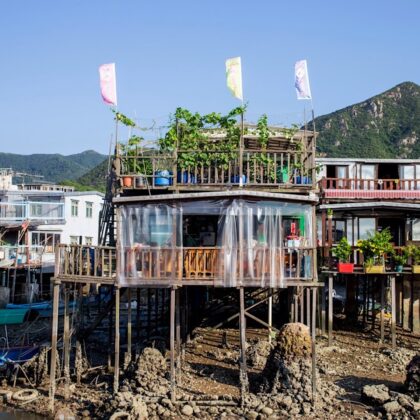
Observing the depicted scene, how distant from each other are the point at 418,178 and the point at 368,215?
27.2 ft

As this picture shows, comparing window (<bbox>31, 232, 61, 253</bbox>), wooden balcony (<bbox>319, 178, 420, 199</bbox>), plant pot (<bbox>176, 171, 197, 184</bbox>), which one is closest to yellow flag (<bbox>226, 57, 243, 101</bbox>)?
plant pot (<bbox>176, 171, 197, 184</bbox>)

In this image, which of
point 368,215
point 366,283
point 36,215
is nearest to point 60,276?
point 368,215

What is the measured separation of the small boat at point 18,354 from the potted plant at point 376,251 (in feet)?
42.0

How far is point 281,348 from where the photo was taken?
18297 millimetres

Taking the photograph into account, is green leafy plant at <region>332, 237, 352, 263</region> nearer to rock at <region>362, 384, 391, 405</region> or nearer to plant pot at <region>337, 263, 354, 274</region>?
plant pot at <region>337, 263, 354, 274</region>

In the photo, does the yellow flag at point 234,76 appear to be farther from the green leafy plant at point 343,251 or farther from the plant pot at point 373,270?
the plant pot at point 373,270

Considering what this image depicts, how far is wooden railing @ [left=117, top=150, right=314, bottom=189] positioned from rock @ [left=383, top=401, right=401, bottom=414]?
24.3 feet

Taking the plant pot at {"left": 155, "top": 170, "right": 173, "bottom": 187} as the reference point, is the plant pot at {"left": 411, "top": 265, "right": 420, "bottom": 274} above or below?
below

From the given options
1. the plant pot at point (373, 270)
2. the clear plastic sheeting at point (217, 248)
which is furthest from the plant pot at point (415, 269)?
the clear plastic sheeting at point (217, 248)

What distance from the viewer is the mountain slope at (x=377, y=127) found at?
8169 centimetres

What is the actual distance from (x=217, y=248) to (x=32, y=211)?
79.4ft

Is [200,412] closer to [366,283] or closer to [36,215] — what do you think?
[366,283]

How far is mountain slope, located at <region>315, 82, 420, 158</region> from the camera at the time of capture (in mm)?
81688

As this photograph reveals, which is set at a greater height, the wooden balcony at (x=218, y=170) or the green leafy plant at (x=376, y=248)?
the wooden balcony at (x=218, y=170)
